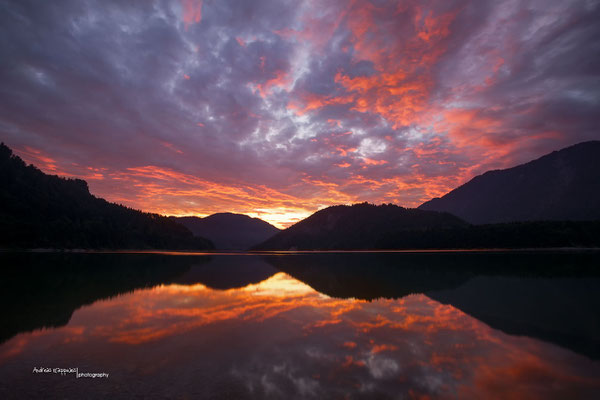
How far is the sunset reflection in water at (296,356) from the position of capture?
26.5 feet

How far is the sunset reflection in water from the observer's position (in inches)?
318

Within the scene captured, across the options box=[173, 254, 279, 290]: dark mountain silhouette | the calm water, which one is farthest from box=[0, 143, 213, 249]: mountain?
the calm water

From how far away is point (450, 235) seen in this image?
15050cm

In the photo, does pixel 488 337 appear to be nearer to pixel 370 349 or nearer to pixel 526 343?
pixel 526 343

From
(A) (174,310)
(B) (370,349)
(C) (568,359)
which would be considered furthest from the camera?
(A) (174,310)

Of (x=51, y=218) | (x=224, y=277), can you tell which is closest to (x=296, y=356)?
(x=224, y=277)

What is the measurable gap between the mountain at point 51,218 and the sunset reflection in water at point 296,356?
140m

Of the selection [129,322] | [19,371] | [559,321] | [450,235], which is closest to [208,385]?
[19,371]

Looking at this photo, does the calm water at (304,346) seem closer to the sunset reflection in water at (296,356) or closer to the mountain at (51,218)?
the sunset reflection in water at (296,356)

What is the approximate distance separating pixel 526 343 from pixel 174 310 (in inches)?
767

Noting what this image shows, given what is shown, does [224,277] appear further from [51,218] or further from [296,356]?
[51,218]

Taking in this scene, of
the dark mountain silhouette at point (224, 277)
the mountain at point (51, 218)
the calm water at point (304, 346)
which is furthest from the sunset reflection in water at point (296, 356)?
the mountain at point (51, 218)

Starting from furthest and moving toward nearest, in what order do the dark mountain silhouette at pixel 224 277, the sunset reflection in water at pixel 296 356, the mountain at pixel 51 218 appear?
1. the mountain at pixel 51 218
2. the dark mountain silhouette at pixel 224 277
3. the sunset reflection in water at pixel 296 356

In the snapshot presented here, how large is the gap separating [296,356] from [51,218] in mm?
189393
